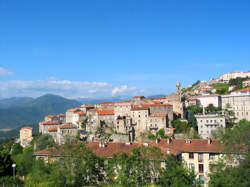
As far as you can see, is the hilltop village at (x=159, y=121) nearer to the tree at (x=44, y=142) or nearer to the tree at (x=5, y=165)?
the tree at (x=44, y=142)

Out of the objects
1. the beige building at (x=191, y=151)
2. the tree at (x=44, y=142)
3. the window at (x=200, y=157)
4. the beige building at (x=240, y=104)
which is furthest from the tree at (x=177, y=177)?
the beige building at (x=240, y=104)

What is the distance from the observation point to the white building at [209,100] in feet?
303

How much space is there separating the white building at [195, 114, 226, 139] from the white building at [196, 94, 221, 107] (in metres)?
21.9

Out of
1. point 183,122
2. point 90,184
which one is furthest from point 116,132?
point 90,184

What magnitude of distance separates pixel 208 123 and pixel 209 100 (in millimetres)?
23752

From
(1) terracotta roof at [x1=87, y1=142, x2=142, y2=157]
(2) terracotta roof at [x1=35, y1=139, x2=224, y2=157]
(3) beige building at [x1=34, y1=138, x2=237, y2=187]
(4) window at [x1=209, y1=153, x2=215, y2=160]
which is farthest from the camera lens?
(1) terracotta roof at [x1=87, y1=142, x2=142, y2=157]

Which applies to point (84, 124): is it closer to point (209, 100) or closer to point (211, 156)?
point (209, 100)

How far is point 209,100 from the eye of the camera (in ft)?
308

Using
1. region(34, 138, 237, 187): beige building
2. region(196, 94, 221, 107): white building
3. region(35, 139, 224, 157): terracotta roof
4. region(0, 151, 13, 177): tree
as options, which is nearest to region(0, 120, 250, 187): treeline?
region(34, 138, 237, 187): beige building

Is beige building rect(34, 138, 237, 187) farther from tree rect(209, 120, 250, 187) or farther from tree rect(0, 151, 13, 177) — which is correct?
tree rect(0, 151, 13, 177)

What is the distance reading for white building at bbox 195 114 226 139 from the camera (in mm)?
70625

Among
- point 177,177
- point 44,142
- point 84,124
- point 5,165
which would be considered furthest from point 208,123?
point 5,165

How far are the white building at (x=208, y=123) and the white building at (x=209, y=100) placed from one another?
21.9m

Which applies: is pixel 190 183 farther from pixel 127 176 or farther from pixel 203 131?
pixel 203 131
